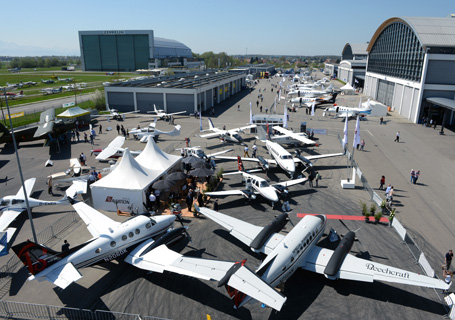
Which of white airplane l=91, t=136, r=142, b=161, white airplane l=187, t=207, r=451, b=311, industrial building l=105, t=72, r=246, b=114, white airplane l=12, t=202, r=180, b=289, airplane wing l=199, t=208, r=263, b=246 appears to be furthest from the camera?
industrial building l=105, t=72, r=246, b=114

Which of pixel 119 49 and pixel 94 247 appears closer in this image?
pixel 94 247

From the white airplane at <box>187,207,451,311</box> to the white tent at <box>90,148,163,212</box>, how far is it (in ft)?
25.1

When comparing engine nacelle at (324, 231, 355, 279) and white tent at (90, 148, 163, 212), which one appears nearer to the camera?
engine nacelle at (324, 231, 355, 279)

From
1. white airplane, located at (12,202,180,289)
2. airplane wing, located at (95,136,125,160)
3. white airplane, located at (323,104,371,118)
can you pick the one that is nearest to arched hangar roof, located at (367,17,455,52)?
white airplane, located at (323,104,371,118)

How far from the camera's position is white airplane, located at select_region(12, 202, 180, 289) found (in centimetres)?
1338

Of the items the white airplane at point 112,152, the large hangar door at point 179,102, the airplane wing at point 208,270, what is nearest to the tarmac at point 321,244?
the airplane wing at point 208,270

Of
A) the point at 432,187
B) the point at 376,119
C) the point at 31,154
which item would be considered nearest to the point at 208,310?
the point at 432,187

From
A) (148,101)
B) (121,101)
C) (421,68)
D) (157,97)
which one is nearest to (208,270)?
(157,97)

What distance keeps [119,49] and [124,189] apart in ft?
546

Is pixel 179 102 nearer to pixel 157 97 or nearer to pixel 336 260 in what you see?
pixel 157 97

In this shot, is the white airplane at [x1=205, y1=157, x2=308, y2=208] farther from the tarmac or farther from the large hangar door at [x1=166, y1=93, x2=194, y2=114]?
the large hangar door at [x1=166, y1=93, x2=194, y2=114]

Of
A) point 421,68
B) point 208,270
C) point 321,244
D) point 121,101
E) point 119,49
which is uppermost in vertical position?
point 119,49

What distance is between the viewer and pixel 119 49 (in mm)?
165750

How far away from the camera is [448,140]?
1670 inches
